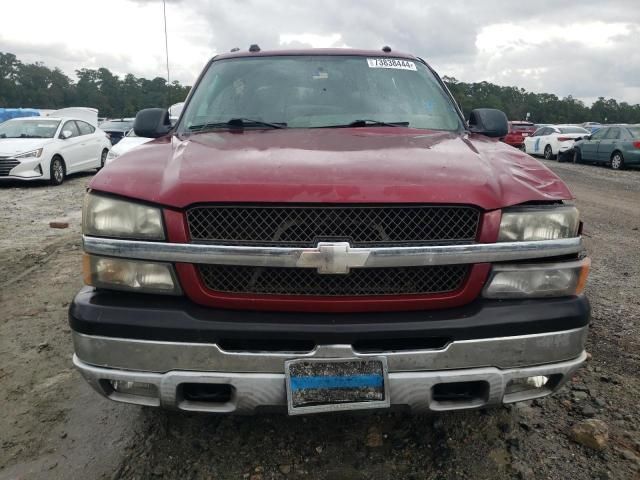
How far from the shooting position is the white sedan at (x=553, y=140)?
20703 mm

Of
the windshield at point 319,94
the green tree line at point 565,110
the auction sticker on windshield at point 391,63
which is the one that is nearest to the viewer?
the windshield at point 319,94

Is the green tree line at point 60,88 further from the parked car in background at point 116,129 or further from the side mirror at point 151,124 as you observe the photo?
the side mirror at point 151,124

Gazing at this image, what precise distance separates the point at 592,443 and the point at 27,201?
9.80 m

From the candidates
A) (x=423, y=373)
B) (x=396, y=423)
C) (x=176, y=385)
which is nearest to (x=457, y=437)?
(x=396, y=423)

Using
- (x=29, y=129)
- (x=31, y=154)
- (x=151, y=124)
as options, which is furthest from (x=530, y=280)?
(x=29, y=129)

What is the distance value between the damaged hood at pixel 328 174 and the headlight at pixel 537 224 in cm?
5

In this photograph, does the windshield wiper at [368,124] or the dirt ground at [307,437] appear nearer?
the dirt ground at [307,437]

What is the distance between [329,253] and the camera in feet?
6.15

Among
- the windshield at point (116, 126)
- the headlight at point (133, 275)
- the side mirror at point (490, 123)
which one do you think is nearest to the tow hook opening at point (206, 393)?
the headlight at point (133, 275)

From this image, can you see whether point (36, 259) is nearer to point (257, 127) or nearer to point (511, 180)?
point (257, 127)

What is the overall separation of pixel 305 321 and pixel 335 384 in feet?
0.83

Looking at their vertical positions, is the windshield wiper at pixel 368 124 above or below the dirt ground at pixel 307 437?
above

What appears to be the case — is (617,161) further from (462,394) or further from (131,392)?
(131,392)

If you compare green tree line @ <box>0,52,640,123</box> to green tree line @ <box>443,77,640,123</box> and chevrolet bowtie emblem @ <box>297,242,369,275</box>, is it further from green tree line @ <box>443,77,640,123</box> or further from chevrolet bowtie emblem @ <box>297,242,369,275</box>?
chevrolet bowtie emblem @ <box>297,242,369,275</box>
